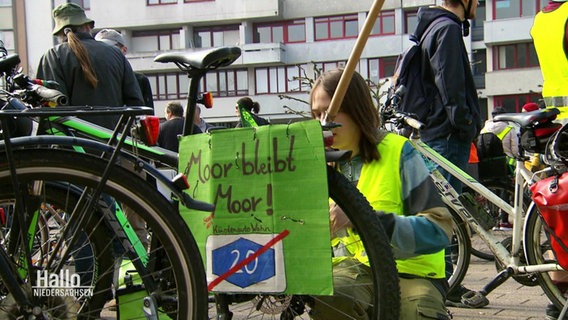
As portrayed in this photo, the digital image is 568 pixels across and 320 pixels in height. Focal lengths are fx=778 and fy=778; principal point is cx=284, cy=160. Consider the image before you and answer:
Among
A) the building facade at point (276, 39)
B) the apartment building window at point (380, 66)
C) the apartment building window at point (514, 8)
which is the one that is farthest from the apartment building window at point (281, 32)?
the apartment building window at point (514, 8)

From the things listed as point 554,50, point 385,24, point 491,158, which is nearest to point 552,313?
point 554,50

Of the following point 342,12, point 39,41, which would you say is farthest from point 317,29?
point 39,41

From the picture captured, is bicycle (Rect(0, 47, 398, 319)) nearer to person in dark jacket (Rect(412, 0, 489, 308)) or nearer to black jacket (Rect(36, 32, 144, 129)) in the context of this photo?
black jacket (Rect(36, 32, 144, 129))

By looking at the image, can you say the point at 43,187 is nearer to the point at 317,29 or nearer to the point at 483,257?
the point at 483,257

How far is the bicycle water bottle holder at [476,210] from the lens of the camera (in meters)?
4.68

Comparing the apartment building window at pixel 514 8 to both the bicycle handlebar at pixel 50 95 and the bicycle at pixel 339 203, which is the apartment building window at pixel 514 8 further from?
the bicycle at pixel 339 203

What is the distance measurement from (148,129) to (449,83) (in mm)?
2537

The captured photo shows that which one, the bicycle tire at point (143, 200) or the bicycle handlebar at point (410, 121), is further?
the bicycle handlebar at point (410, 121)

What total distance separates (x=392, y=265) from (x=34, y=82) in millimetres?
1513

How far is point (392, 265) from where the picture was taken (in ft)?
7.75

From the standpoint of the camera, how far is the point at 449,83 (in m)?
4.73

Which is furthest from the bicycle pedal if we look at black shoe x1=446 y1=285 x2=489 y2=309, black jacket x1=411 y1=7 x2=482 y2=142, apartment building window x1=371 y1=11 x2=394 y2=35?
apartment building window x1=371 y1=11 x2=394 y2=35

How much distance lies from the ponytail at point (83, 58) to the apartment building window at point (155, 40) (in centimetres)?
4442

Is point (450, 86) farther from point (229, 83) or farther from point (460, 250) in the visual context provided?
point (229, 83)
